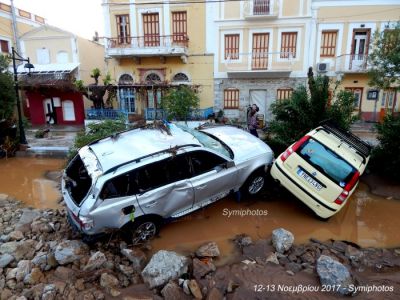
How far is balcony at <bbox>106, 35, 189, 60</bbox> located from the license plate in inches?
530

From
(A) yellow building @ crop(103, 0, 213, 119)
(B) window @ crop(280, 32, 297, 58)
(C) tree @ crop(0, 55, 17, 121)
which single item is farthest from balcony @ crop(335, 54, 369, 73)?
(C) tree @ crop(0, 55, 17, 121)

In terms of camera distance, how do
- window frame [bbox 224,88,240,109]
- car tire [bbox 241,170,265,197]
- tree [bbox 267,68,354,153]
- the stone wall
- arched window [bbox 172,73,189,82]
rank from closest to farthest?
1. car tire [bbox 241,170,265,197]
2. tree [bbox 267,68,354,153]
3. the stone wall
4. window frame [bbox 224,88,240,109]
5. arched window [bbox 172,73,189,82]

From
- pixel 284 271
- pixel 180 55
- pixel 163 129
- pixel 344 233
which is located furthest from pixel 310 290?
pixel 180 55

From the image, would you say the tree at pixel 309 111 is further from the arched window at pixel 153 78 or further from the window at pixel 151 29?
the window at pixel 151 29

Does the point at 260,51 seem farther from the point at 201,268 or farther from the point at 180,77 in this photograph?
the point at 201,268

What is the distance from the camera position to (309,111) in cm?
771

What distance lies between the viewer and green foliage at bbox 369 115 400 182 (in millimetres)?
7219

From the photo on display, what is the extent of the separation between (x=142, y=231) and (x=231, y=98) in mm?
14678

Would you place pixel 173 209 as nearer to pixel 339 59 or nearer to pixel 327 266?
pixel 327 266

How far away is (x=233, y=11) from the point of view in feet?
55.6

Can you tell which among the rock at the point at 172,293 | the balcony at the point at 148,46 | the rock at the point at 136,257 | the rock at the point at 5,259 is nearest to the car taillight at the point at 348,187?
the rock at the point at 172,293

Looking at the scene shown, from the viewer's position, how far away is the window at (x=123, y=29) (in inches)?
712

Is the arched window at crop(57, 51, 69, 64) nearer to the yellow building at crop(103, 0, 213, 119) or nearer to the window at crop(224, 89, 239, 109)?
the yellow building at crop(103, 0, 213, 119)

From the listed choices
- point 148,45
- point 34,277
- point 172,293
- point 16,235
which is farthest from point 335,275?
point 148,45
